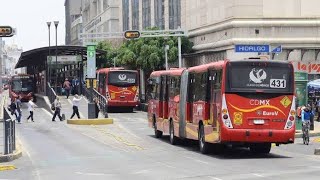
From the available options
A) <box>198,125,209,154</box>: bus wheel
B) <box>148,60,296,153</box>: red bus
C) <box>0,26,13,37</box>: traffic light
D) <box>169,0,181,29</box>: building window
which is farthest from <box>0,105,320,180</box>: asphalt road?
<box>169,0,181,29</box>: building window

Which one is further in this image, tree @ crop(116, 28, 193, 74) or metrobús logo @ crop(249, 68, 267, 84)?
tree @ crop(116, 28, 193, 74)

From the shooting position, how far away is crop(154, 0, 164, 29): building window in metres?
85.1

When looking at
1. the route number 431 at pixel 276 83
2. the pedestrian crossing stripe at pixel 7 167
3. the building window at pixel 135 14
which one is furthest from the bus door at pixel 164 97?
the building window at pixel 135 14

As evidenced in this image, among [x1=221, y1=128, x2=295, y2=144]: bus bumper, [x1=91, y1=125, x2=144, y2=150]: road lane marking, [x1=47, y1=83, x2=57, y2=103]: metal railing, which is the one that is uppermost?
[x1=47, y1=83, x2=57, y2=103]: metal railing

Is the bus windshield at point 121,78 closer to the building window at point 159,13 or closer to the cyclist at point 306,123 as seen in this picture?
the cyclist at point 306,123

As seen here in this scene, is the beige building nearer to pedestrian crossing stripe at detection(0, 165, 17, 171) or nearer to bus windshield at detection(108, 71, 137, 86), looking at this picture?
bus windshield at detection(108, 71, 137, 86)

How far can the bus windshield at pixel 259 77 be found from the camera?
22891mm

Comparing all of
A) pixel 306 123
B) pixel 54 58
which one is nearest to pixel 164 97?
pixel 306 123

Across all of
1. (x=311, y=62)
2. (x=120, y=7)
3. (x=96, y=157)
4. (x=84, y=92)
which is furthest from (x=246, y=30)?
(x=120, y=7)

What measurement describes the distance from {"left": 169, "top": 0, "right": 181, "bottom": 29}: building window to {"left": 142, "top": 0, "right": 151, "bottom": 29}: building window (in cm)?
1050

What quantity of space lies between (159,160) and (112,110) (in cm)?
3646

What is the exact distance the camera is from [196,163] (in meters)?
21.1

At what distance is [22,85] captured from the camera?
8112cm

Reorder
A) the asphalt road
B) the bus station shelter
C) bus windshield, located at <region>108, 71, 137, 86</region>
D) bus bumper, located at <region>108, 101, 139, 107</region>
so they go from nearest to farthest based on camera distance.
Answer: the asphalt road
bus windshield, located at <region>108, 71, 137, 86</region>
bus bumper, located at <region>108, 101, 139, 107</region>
the bus station shelter
